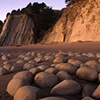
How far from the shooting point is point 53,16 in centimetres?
2289

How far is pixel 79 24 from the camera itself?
17562 millimetres

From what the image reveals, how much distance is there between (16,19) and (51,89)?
2297cm

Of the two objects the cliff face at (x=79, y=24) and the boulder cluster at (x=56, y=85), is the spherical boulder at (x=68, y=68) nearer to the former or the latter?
the boulder cluster at (x=56, y=85)

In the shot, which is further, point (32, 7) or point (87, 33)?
point (32, 7)

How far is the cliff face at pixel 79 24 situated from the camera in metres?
15.6

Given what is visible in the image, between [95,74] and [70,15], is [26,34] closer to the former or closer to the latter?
[70,15]

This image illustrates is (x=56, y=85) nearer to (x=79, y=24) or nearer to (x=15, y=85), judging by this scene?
(x=15, y=85)

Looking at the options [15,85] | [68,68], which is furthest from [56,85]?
[68,68]

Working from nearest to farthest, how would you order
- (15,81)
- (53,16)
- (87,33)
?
1. (15,81)
2. (87,33)
3. (53,16)

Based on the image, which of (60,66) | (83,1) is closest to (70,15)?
(83,1)

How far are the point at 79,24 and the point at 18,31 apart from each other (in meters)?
7.79

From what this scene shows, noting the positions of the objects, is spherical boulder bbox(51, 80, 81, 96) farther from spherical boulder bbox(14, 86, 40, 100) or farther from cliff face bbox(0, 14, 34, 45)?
cliff face bbox(0, 14, 34, 45)

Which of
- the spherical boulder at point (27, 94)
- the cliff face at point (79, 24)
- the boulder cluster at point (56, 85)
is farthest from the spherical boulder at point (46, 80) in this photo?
the cliff face at point (79, 24)

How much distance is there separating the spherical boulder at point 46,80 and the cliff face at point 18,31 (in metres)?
20.6
